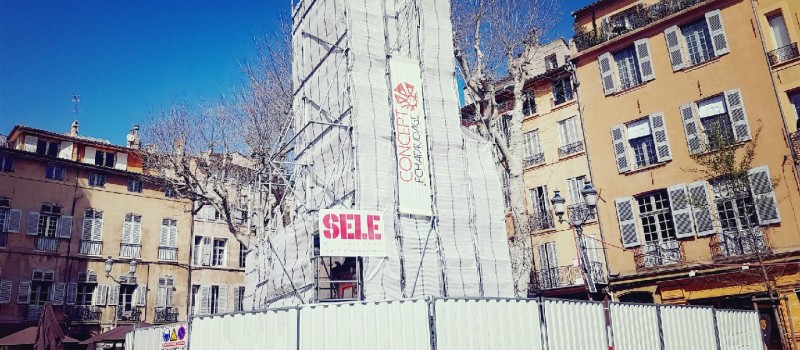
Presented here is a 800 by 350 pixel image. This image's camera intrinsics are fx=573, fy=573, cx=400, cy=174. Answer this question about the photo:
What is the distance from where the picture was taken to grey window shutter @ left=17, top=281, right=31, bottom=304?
89.6 ft

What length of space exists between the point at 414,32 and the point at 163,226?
22.3m

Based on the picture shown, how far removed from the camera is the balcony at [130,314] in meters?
29.8

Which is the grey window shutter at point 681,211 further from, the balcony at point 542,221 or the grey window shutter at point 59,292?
the grey window shutter at point 59,292

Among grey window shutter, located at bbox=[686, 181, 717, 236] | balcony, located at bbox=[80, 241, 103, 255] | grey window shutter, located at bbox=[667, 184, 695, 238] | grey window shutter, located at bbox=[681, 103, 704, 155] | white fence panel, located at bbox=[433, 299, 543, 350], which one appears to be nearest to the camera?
white fence panel, located at bbox=[433, 299, 543, 350]

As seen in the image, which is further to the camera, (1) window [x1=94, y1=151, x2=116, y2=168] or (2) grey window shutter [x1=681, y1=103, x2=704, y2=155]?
(1) window [x1=94, y1=151, x2=116, y2=168]

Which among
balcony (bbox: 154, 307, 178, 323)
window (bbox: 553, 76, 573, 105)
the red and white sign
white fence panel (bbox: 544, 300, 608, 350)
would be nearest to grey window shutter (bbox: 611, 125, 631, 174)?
window (bbox: 553, 76, 573, 105)

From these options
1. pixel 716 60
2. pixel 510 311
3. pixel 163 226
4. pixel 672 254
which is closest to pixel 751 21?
pixel 716 60

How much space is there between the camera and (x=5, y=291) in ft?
88.1

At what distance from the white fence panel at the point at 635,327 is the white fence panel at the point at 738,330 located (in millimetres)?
2940

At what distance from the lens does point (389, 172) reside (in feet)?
48.5

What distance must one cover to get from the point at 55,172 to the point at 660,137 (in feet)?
96.2

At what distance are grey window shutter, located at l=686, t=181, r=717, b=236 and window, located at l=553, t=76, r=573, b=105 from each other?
773cm

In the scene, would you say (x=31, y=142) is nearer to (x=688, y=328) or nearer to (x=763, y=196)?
(x=688, y=328)

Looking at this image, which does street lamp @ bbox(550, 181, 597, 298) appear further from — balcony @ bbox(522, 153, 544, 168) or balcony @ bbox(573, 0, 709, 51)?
balcony @ bbox(522, 153, 544, 168)
